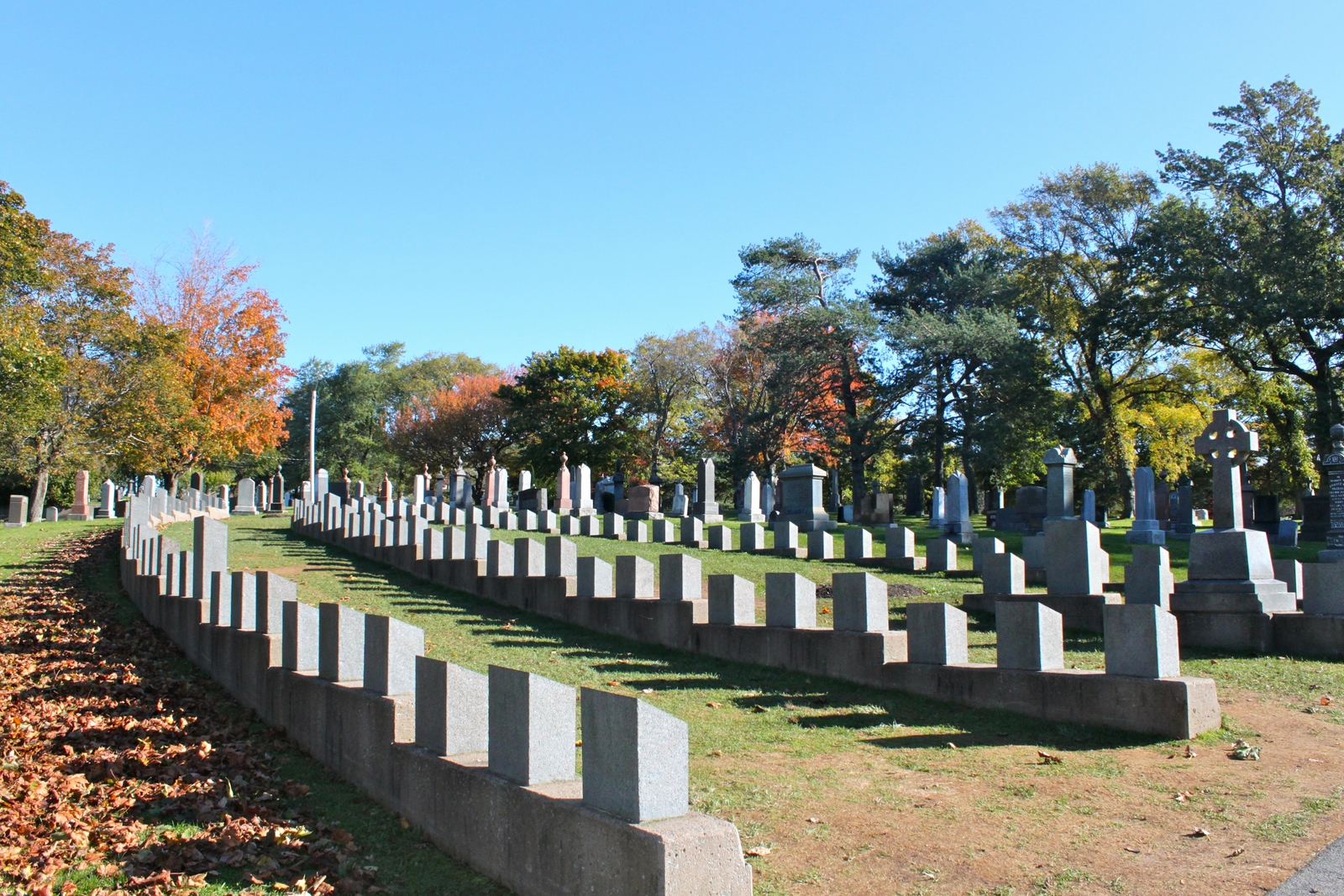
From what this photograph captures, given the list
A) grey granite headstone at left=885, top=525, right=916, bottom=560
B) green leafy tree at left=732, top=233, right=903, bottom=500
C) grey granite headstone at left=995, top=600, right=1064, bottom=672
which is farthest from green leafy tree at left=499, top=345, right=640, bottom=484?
grey granite headstone at left=995, top=600, right=1064, bottom=672

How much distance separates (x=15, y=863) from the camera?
470cm

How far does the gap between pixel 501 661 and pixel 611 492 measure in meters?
32.8

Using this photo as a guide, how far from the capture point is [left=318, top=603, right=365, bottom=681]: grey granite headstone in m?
6.48

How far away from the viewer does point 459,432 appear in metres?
64.1

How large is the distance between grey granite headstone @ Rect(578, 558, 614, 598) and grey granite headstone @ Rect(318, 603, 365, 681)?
15.8 feet

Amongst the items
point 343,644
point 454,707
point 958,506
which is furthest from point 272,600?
point 958,506

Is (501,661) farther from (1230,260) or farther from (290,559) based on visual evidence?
(1230,260)

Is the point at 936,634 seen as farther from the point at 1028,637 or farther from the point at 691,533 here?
the point at 691,533

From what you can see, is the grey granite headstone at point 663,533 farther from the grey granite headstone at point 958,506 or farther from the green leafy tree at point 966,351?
the green leafy tree at point 966,351

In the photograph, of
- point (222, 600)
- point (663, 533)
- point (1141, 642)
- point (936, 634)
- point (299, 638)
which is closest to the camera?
point (1141, 642)

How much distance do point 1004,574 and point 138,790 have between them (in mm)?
8843

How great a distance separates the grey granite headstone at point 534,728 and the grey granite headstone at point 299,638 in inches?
127

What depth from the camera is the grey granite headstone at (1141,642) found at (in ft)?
21.8

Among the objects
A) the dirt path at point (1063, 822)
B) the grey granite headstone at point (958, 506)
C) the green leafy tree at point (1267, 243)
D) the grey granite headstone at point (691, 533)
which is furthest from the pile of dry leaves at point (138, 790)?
the green leafy tree at point (1267, 243)
